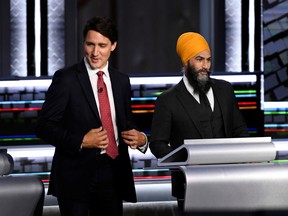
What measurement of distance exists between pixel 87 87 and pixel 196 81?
0.59 metres

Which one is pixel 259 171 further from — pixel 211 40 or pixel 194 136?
pixel 211 40

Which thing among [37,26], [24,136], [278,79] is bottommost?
[24,136]

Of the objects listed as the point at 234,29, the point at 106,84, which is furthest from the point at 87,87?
the point at 234,29

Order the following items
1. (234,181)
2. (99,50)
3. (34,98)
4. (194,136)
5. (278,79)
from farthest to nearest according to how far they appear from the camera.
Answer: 1. (278,79)
2. (34,98)
3. (194,136)
4. (99,50)
5. (234,181)

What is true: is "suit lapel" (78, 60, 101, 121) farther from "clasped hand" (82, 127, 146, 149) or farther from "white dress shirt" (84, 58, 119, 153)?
"clasped hand" (82, 127, 146, 149)

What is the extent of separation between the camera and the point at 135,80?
22.3 ft

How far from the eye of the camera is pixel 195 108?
3.97 m

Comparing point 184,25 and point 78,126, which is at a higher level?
point 184,25

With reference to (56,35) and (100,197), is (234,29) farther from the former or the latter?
(100,197)

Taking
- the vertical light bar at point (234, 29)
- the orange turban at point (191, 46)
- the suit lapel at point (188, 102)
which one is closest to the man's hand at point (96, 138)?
the suit lapel at point (188, 102)

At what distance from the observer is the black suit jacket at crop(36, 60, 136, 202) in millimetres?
3600

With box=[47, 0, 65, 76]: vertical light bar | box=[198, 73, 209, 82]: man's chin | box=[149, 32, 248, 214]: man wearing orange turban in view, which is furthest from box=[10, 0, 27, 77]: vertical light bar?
box=[198, 73, 209, 82]: man's chin

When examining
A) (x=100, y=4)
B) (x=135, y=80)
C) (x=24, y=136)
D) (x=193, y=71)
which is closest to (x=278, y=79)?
(x=135, y=80)

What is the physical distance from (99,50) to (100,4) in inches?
152
